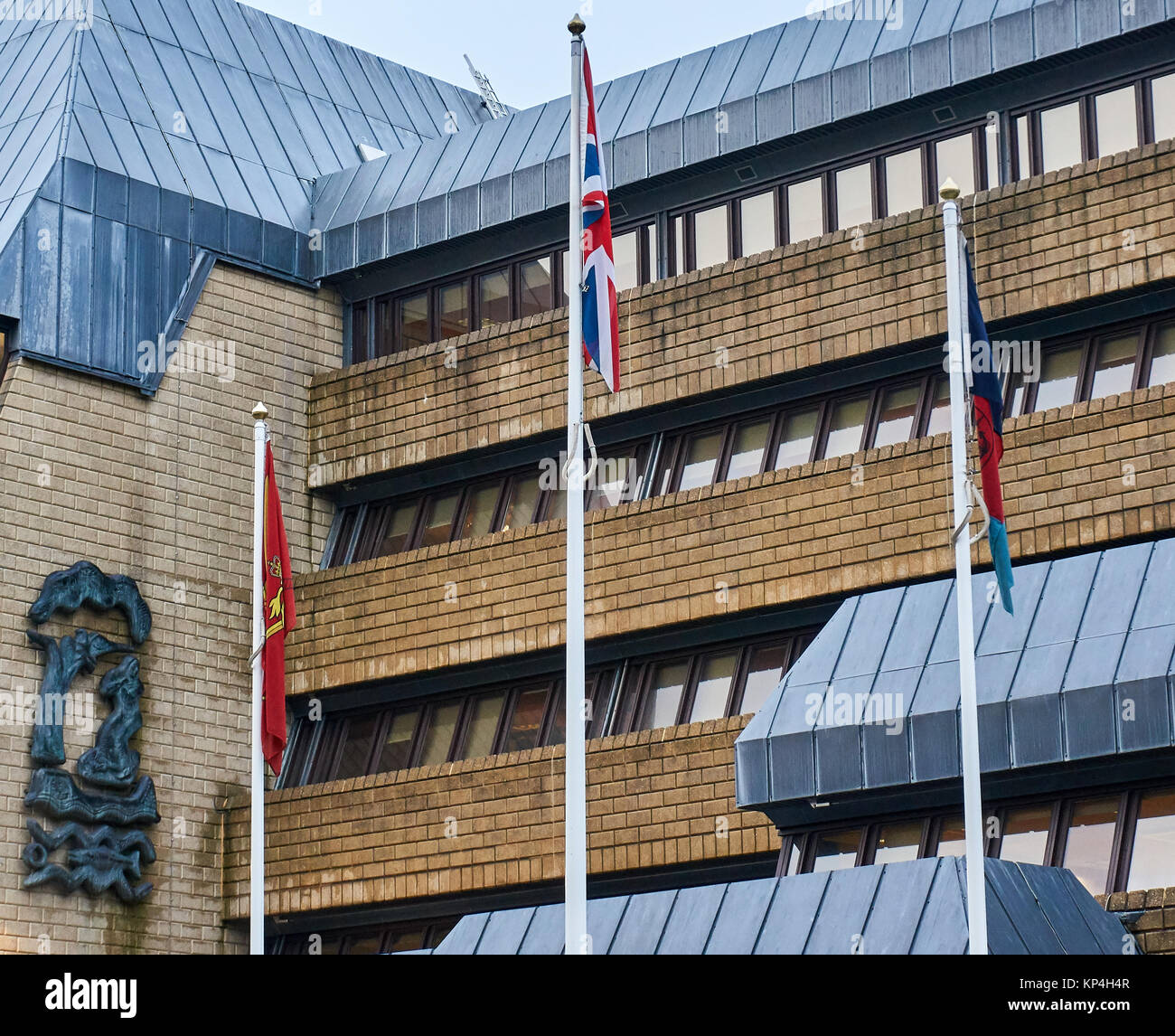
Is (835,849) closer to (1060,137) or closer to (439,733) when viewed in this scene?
(439,733)

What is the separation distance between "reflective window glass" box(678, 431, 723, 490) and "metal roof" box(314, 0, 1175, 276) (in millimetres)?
3451

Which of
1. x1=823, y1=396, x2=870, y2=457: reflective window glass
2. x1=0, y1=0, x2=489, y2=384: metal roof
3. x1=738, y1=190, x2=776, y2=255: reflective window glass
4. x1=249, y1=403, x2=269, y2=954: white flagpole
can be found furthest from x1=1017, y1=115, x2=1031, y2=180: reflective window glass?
x1=0, y1=0, x2=489, y2=384: metal roof

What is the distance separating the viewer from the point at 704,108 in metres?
28.3

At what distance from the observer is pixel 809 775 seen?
68.8 ft

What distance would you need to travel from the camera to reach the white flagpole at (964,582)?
1611 cm

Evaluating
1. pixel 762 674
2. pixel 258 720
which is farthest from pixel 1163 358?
pixel 258 720

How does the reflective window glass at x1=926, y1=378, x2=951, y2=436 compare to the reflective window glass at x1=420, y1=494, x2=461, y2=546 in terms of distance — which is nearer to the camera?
the reflective window glass at x1=926, y1=378, x2=951, y2=436

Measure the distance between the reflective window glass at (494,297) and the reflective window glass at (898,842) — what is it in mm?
11456

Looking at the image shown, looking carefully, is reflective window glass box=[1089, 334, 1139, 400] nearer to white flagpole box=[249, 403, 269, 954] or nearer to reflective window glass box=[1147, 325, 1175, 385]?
reflective window glass box=[1147, 325, 1175, 385]

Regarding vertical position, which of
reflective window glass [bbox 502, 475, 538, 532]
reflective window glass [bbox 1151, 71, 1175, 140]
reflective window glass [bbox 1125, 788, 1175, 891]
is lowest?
reflective window glass [bbox 1125, 788, 1175, 891]

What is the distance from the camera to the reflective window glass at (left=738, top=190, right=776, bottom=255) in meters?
27.9

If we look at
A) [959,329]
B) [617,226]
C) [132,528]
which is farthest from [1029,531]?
[132,528]

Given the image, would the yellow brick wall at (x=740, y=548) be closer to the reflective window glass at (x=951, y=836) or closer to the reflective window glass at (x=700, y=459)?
the reflective window glass at (x=700, y=459)
